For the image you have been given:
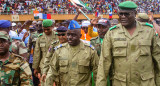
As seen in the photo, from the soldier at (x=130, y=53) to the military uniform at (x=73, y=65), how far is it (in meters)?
0.54

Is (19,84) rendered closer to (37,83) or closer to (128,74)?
(128,74)

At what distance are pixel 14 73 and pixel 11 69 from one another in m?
0.07

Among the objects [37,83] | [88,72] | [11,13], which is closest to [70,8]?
[11,13]

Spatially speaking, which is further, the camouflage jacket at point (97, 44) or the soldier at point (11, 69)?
the camouflage jacket at point (97, 44)

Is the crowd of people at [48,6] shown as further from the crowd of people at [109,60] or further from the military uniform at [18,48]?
the crowd of people at [109,60]

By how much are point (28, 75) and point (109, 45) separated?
1.38m

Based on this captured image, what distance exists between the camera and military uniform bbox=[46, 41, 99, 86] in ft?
13.3

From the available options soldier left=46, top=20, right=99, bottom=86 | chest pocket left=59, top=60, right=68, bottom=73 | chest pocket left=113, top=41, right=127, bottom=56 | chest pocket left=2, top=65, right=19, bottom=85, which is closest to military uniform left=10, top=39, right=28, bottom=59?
soldier left=46, top=20, right=99, bottom=86

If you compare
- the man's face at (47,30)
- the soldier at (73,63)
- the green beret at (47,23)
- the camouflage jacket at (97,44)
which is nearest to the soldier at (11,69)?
the soldier at (73,63)

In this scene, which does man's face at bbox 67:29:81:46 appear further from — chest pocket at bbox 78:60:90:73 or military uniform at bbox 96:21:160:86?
military uniform at bbox 96:21:160:86

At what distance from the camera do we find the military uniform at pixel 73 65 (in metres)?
4.06

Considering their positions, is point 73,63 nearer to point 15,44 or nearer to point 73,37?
point 73,37

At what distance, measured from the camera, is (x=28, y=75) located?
10.6ft

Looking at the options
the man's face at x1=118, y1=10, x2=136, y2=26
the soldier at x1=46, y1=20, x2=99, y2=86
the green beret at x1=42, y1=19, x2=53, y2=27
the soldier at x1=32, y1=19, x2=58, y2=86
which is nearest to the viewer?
the man's face at x1=118, y1=10, x2=136, y2=26
